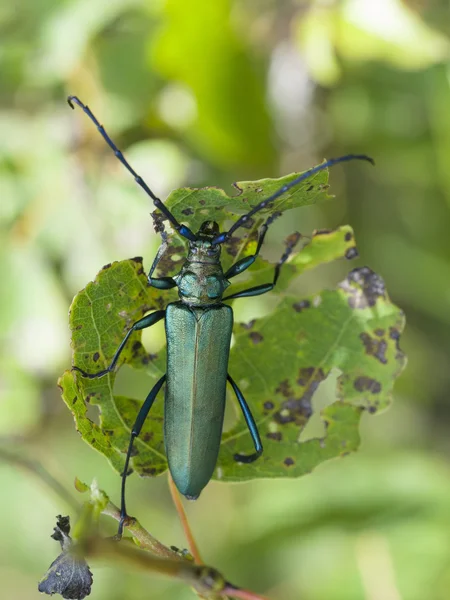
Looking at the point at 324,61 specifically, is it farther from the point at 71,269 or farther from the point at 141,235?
the point at 71,269

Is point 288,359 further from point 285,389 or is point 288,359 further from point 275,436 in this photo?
point 275,436

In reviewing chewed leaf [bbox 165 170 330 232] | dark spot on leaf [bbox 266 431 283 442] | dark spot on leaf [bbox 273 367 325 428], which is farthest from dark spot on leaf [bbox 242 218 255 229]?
dark spot on leaf [bbox 266 431 283 442]

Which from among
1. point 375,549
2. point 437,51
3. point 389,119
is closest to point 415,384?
point 375,549

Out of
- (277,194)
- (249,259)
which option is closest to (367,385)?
(249,259)

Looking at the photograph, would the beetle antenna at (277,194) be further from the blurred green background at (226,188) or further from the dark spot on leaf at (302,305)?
the blurred green background at (226,188)

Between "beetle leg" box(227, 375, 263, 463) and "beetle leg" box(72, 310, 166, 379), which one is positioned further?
"beetle leg" box(227, 375, 263, 463)

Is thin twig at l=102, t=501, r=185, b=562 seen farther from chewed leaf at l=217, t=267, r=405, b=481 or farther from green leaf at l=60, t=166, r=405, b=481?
chewed leaf at l=217, t=267, r=405, b=481
